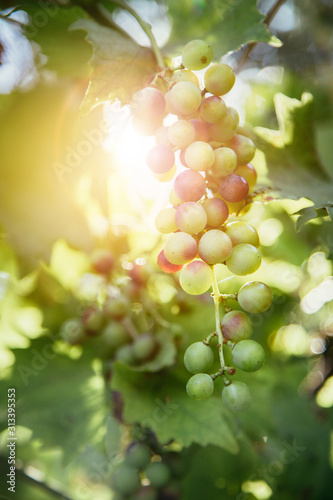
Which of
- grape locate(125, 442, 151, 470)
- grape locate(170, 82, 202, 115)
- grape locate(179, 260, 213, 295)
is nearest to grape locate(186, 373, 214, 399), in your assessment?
grape locate(179, 260, 213, 295)

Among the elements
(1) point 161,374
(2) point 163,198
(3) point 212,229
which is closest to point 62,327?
(1) point 161,374

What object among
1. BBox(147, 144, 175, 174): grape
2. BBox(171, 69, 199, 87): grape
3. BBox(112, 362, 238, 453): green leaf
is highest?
BBox(171, 69, 199, 87): grape

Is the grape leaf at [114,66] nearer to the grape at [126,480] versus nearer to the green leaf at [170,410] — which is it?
the green leaf at [170,410]

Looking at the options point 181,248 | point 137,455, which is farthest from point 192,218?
point 137,455

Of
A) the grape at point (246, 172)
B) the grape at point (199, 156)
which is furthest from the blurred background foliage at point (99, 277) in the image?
the grape at point (199, 156)

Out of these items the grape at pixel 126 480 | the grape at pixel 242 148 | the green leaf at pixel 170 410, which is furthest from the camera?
Result: the grape at pixel 126 480

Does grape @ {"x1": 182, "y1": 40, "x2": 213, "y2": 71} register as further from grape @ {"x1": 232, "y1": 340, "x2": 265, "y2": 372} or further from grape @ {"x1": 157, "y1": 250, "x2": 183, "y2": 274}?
grape @ {"x1": 232, "y1": 340, "x2": 265, "y2": 372}

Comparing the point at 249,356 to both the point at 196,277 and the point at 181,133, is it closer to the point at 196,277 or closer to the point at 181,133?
the point at 196,277
